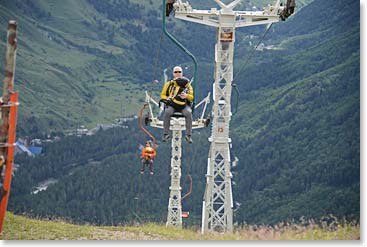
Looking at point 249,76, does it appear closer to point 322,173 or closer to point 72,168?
point 72,168

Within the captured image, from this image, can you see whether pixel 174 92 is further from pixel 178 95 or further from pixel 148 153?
pixel 148 153

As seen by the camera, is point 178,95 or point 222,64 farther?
point 222,64

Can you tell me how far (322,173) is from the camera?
382 ft

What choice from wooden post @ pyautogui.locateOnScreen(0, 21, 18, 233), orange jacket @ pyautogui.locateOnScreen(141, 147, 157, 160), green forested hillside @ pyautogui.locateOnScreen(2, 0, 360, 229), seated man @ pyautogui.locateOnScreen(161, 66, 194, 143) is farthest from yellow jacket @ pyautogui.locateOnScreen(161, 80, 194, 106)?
green forested hillside @ pyautogui.locateOnScreen(2, 0, 360, 229)

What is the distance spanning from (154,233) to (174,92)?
267 cm

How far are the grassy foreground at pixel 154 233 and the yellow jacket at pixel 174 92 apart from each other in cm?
243

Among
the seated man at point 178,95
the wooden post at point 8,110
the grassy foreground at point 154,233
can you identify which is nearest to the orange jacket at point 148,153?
the grassy foreground at point 154,233

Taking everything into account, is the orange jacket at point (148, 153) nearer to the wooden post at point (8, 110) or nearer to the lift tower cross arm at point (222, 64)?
the lift tower cross arm at point (222, 64)

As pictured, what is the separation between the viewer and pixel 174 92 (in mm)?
13477

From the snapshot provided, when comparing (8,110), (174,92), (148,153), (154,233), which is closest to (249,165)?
(148,153)

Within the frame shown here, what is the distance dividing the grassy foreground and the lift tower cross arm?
6.26 ft

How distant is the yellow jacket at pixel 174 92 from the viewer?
1343cm

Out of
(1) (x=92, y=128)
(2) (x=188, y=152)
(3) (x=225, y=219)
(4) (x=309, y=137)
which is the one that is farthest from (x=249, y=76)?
(3) (x=225, y=219)

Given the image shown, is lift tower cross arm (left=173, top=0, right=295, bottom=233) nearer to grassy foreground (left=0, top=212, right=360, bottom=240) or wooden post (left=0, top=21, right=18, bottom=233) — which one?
grassy foreground (left=0, top=212, right=360, bottom=240)
